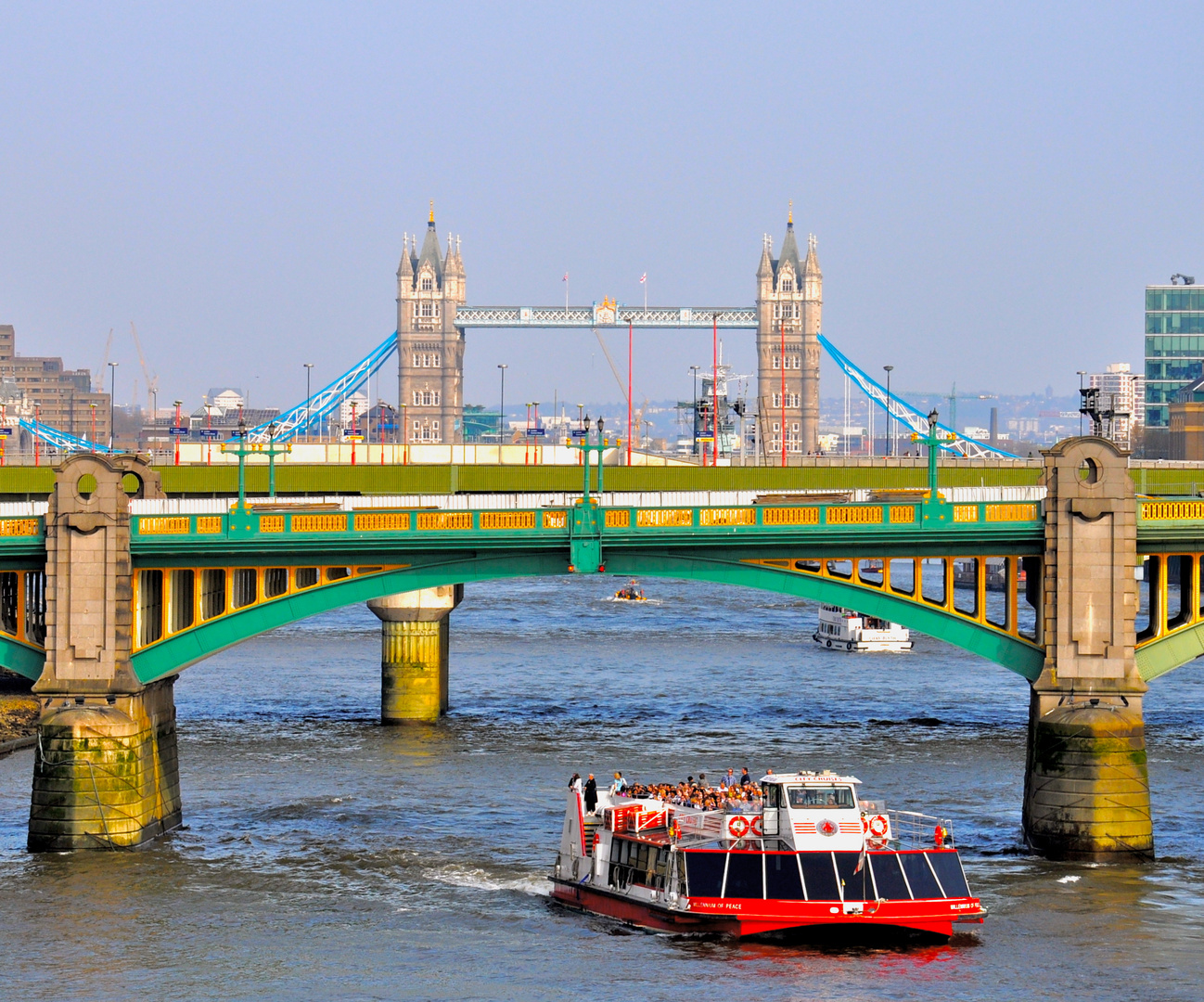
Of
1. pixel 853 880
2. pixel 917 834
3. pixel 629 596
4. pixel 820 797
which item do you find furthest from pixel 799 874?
pixel 629 596

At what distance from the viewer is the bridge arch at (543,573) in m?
60.6

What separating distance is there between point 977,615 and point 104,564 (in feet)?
→ 84.9

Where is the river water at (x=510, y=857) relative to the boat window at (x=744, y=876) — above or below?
below

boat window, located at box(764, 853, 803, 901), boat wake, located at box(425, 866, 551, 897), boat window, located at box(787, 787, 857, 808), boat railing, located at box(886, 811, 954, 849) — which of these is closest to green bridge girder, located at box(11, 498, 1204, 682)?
boat railing, located at box(886, 811, 954, 849)

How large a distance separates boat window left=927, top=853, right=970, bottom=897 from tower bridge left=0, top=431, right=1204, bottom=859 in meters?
8.35

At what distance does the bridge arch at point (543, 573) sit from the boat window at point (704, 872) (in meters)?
10.7

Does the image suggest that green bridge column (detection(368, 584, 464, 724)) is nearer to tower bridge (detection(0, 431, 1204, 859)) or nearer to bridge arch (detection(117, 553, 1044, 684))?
tower bridge (detection(0, 431, 1204, 859))

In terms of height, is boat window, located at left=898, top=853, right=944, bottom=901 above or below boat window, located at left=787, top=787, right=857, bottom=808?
below

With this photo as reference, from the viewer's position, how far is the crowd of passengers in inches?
2167

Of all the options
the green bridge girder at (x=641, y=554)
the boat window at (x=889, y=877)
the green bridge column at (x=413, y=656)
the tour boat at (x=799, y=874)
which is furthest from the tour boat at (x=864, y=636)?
the boat window at (x=889, y=877)

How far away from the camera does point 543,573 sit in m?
61.5

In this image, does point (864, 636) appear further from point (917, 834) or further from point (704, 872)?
point (704, 872)

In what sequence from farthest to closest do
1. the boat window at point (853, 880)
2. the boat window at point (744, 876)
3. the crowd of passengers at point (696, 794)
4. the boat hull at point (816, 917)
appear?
the crowd of passengers at point (696, 794), the boat window at point (744, 876), the boat window at point (853, 880), the boat hull at point (816, 917)

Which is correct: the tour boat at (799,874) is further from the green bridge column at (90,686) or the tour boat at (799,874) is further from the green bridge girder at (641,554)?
the green bridge column at (90,686)
